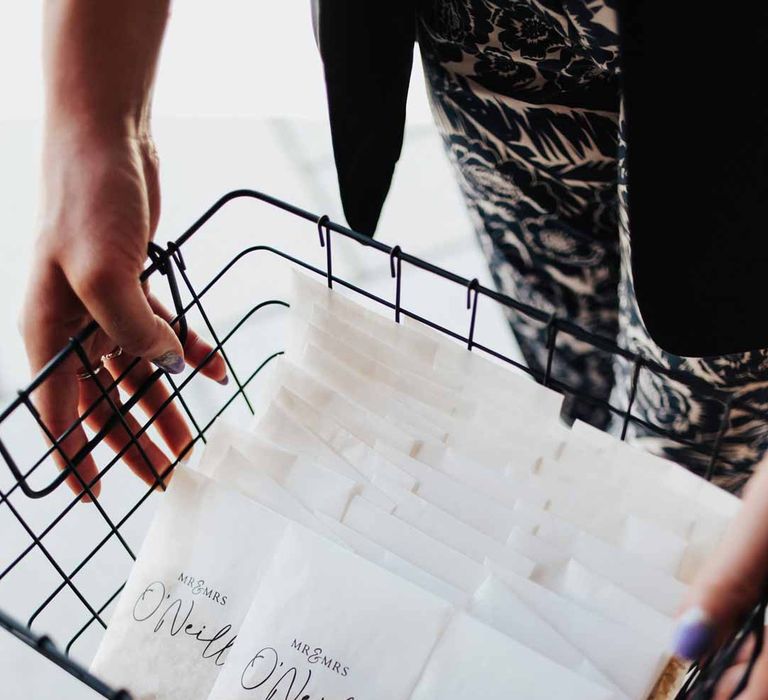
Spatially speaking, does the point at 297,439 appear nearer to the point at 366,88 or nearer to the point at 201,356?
the point at 201,356

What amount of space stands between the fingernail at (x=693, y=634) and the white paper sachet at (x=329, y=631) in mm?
132

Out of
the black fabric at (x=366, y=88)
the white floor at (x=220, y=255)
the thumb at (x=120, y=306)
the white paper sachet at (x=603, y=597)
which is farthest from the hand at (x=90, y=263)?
the white floor at (x=220, y=255)

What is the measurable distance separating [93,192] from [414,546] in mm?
240

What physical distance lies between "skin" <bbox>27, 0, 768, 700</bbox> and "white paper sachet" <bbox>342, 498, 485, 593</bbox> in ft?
0.44

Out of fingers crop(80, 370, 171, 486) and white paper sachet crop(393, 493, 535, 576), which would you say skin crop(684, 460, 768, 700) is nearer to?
white paper sachet crop(393, 493, 535, 576)

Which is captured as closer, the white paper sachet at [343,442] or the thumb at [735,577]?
the thumb at [735,577]

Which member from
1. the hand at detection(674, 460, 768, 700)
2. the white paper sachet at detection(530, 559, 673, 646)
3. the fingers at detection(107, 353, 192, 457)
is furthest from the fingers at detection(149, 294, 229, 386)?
the hand at detection(674, 460, 768, 700)

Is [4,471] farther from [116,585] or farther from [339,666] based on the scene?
[339,666]

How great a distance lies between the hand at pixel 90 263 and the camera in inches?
16.3

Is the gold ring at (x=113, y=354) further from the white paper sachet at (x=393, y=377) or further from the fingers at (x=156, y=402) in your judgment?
the white paper sachet at (x=393, y=377)

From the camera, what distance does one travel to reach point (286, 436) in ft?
1.54

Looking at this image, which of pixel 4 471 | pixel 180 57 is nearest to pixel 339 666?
pixel 4 471

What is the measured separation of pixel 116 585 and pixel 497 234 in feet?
1.66

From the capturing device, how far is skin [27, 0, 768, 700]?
16.4 inches
